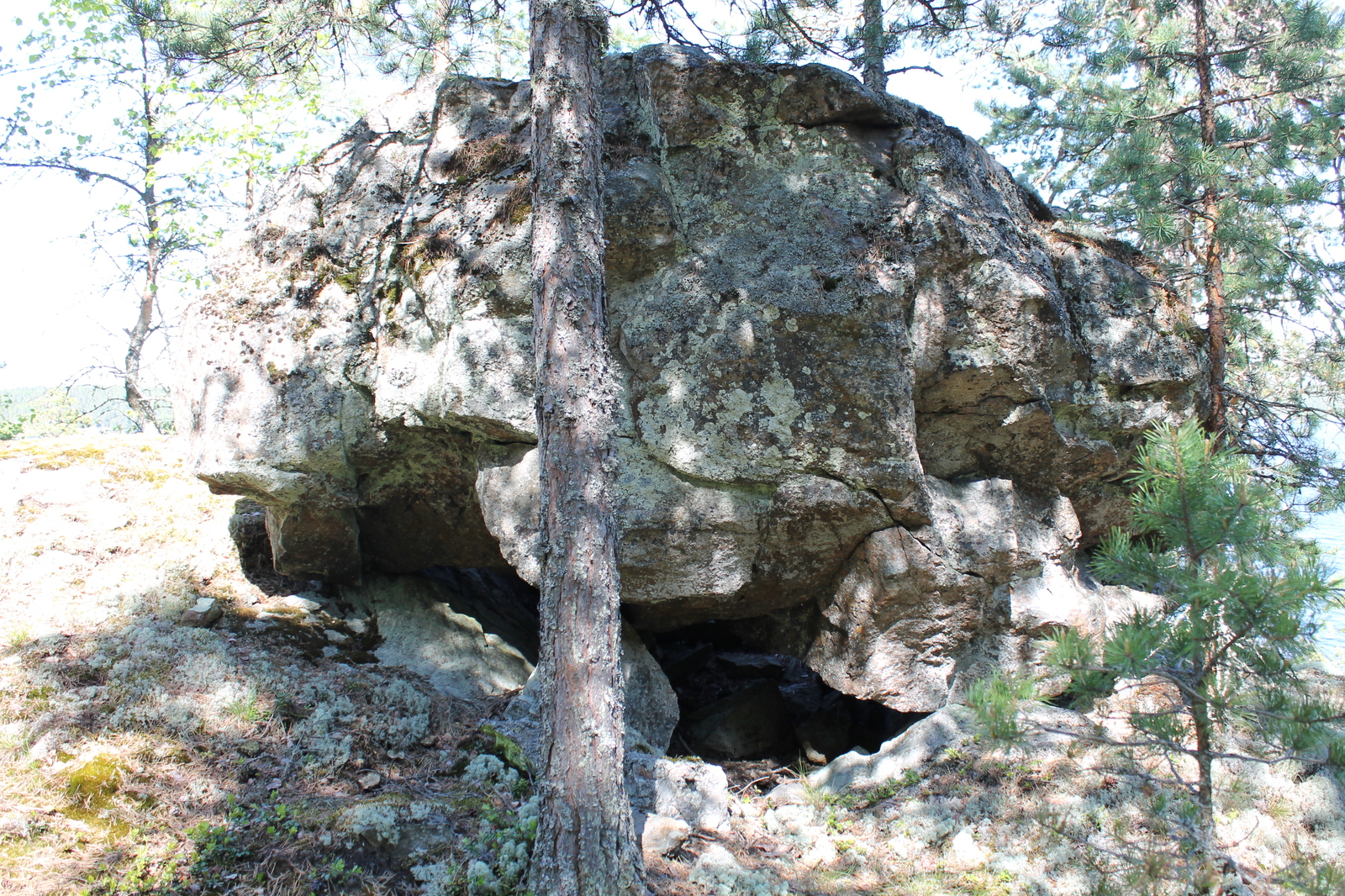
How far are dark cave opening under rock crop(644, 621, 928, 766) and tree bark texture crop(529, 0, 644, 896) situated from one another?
2.72 metres

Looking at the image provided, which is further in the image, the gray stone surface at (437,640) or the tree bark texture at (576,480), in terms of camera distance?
the gray stone surface at (437,640)

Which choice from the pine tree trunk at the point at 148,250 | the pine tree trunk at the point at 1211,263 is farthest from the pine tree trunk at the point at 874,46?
the pine tree trunk at the point at 148,250

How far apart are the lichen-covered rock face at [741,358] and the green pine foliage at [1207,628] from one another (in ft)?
6.52

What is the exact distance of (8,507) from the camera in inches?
256

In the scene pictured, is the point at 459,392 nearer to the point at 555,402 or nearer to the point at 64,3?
the point at 555,402

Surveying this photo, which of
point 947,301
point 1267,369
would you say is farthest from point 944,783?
point 1267,369

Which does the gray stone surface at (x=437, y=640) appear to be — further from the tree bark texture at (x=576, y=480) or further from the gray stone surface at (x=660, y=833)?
the tree bark texture at (x=576, y=480)

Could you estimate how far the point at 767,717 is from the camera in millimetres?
6488

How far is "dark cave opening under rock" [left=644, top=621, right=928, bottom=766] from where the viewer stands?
6.21 m

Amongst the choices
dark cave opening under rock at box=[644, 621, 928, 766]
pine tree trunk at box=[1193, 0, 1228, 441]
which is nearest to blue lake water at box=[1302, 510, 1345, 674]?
pine tree trunk at box=[1193, 0, 1228, 441]

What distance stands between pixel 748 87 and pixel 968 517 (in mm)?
3515

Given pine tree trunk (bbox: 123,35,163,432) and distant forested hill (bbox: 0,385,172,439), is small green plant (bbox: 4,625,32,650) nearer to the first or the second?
distant forested hill (bbox: 0,385,172,439)

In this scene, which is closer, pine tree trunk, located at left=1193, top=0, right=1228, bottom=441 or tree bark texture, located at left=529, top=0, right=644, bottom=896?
tree bark texture, located at left=529, top=0, right=644, bottom=896

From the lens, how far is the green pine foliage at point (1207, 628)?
2.82m
